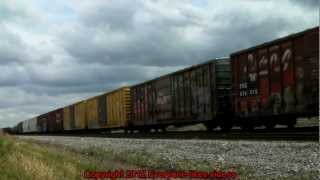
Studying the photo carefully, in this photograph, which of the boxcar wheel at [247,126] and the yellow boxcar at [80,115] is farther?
the yellow boxcar at [80,115]

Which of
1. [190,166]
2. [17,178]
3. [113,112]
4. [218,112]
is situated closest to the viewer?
[17,178]

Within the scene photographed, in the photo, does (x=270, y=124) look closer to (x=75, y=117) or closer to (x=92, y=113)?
(x=92, y=113)

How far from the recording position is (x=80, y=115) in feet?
191

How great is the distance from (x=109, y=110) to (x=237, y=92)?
2356 cm

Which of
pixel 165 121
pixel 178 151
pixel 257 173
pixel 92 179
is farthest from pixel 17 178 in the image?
pixel 165 121

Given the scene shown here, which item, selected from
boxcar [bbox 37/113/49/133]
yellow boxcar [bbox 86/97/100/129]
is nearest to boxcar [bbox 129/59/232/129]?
yellow boxcar [bbox 86/97/100/129]

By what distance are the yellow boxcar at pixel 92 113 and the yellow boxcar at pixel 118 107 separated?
148 inches

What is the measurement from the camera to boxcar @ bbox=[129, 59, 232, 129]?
2825cm

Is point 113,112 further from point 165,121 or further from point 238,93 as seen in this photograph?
point 238,93

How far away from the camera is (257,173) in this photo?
11484mm

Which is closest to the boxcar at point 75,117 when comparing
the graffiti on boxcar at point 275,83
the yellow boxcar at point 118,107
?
the yellow boxcar at point 118,107

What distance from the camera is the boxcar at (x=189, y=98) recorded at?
92.7 ft

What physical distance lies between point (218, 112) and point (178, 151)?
1004 centimetres

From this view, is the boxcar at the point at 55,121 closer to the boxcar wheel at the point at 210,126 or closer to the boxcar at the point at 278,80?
the boxcar wheel at the point at 210,126
